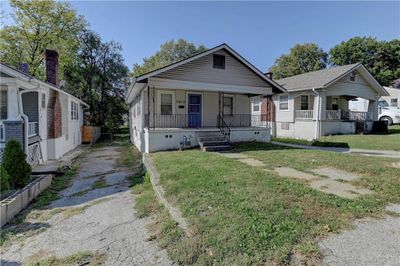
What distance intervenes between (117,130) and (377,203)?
29813mm

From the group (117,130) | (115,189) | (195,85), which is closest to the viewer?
(115,189)

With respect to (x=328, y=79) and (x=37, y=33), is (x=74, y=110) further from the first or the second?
(x=328, y=79)

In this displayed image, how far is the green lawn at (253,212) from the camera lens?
9.63ft

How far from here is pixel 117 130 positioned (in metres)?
30.7

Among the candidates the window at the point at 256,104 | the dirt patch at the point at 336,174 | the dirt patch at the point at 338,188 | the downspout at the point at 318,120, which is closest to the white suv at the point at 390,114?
the downspout at the point at 318,120

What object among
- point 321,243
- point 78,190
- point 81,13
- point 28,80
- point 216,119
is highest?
point 81,13

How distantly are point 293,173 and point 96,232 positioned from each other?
201 inches

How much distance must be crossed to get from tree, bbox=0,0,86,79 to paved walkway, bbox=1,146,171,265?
2503cm

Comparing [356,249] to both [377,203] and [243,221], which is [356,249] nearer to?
[243,221]

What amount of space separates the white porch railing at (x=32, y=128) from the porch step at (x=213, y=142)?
23.0ft

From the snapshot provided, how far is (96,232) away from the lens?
4.01 m

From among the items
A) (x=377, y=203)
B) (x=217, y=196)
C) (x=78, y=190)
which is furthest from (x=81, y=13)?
(x=377, y=203)

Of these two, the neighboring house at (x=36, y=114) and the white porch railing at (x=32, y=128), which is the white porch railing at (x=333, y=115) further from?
the white porch railing at (x=32, y=128)

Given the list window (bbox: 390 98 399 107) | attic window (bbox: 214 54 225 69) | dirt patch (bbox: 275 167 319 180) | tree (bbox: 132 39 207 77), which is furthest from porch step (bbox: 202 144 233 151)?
tree (bbox: 132 39 207 77)
